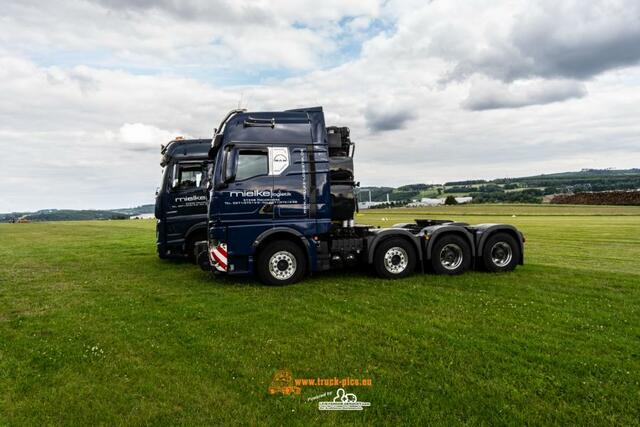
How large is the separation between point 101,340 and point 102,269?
8.18 m

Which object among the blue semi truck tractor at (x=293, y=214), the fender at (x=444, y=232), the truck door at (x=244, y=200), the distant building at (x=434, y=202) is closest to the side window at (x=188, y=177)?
the blue semi truck tractor at (x=293, y=214)

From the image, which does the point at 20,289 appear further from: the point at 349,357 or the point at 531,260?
the point at 531,260

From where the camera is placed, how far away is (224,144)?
1020 cm

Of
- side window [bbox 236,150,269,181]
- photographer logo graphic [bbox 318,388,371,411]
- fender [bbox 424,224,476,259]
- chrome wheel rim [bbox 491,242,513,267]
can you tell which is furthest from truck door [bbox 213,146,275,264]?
photographer logo graphic [bbox 318,388,371,411]

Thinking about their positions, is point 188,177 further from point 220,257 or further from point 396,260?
point 396,260

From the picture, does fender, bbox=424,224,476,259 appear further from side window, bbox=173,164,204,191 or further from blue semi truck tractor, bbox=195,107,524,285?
side window, bbox=173,164,204,191

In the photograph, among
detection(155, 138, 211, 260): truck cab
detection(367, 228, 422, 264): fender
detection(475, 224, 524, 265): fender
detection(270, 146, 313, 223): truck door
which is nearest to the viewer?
detection(270, 146, 313, 223): truck door

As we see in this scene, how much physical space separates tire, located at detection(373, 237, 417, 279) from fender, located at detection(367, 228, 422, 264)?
0.30 feet

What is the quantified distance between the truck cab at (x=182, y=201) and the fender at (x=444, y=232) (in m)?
6.75

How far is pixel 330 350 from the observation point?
589 cm

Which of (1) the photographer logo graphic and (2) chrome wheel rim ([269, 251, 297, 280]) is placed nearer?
(1) the photographer logo graphic

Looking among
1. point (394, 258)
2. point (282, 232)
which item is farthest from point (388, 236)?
point (282, 232)

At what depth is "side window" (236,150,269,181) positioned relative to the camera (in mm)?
10064
